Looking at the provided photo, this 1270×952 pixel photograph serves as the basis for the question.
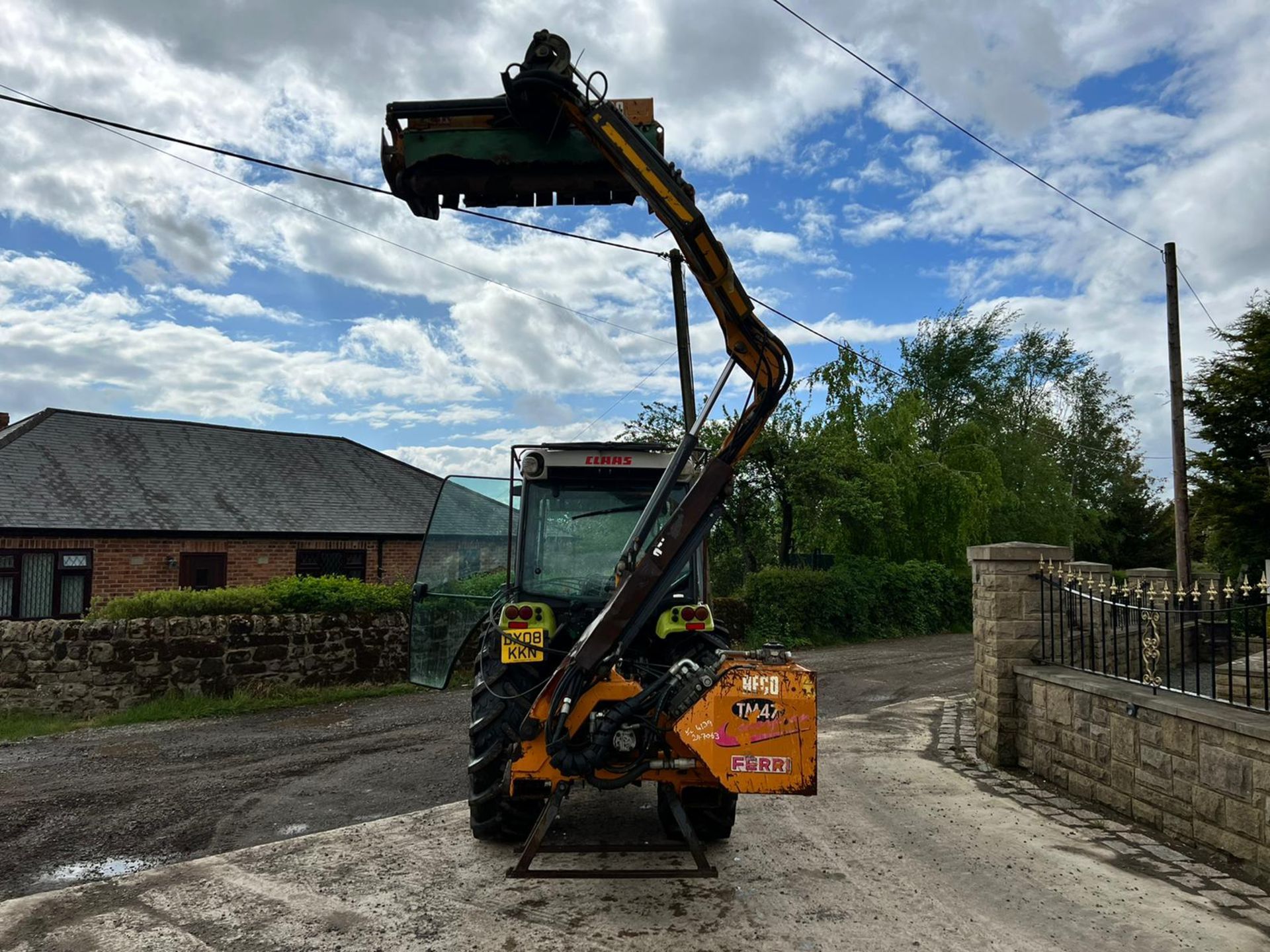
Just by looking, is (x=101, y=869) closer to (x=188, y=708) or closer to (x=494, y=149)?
(x=494, y=149)

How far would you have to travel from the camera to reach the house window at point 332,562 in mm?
19703

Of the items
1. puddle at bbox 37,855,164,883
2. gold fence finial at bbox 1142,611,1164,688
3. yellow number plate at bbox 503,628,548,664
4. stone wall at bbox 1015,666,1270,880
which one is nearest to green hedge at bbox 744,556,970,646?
stone wall at bbox 1015,666,1270,880

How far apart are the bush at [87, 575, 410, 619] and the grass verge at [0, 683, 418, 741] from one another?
114 centimetres

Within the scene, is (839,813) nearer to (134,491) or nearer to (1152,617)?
(1152,617)

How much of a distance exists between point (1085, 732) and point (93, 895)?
6890 mm

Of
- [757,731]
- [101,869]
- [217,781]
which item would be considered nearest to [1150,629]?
[757,731]

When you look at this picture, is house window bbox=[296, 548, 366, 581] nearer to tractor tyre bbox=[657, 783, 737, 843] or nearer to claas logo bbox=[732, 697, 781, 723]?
tractor tyre bbox=[657, 783, 737, 843]

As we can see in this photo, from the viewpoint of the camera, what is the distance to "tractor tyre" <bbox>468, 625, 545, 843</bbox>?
538cm

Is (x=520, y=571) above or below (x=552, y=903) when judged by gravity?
above

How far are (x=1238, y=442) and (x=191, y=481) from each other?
24474mm

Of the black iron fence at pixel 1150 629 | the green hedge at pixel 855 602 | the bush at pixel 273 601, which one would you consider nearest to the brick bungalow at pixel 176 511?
the bush at pixel 273 601

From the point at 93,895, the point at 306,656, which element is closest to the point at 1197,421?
the point at 306,656

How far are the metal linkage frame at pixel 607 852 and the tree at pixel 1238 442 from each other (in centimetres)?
1935

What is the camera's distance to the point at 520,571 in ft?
20.1
